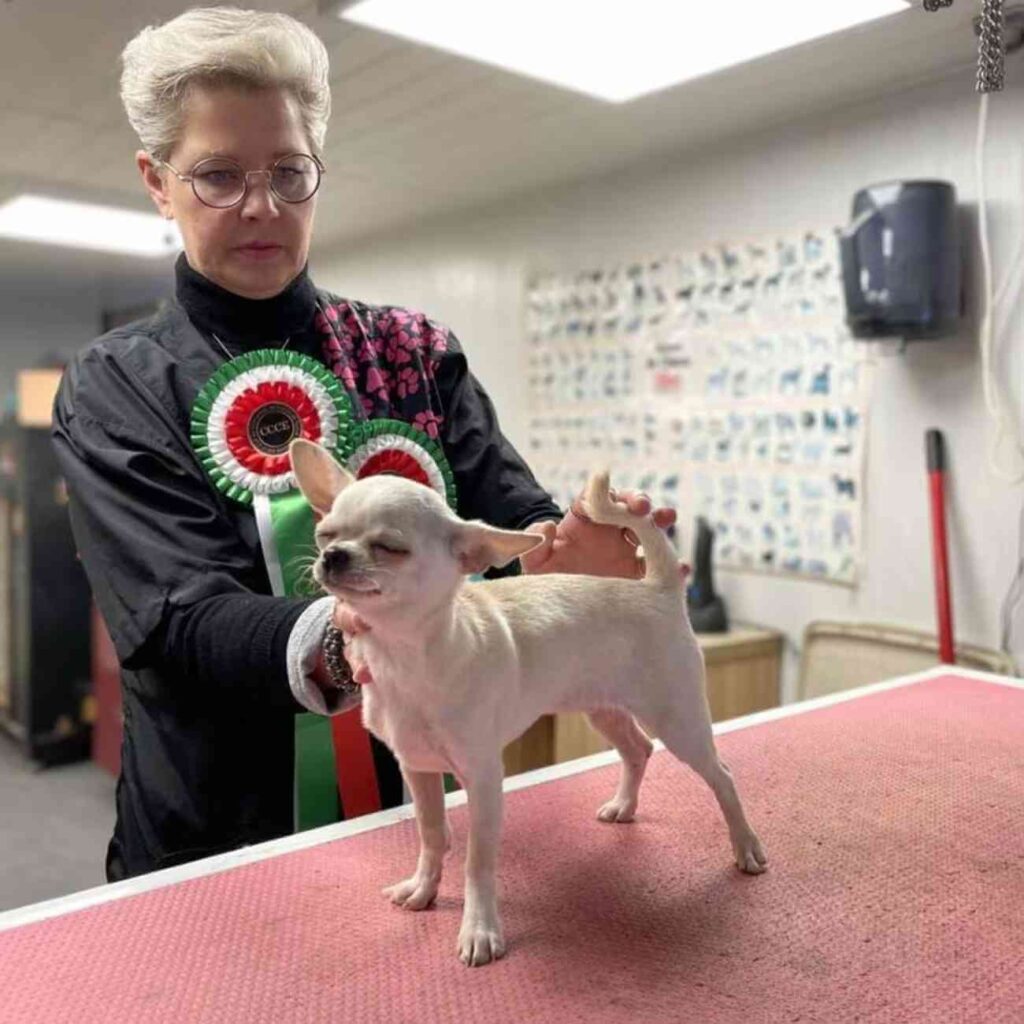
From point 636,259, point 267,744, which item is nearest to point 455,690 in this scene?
point 267,744

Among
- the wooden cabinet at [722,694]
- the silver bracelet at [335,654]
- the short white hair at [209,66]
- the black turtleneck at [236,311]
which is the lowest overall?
the wooden cabinet at [722,694]

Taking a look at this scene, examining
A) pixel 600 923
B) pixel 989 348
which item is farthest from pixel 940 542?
pixel 600 923

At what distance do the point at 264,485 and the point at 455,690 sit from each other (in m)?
0.39

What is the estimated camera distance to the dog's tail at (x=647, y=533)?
3.01 ft

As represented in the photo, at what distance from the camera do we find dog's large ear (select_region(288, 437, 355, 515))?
80 cm

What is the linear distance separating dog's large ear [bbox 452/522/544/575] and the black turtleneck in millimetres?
487

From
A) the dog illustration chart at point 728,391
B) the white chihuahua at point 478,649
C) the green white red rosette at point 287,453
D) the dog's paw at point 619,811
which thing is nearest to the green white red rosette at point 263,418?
the green white red rosette at point 287,453

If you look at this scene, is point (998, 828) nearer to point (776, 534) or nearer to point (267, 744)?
point (267, 744)

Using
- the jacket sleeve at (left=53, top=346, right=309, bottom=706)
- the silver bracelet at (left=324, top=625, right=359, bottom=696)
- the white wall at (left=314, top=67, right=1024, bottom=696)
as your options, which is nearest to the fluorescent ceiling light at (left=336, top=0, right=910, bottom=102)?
the white wall at (left=314, top=67, right=1024, bottom=696)

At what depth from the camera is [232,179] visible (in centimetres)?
101

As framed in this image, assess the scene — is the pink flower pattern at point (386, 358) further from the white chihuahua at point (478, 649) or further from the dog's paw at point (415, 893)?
the dog's paw at point (415, 893)

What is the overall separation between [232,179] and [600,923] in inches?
31.3

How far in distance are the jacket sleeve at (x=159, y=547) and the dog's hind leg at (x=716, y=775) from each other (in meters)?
0.36

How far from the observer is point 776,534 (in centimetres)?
290
